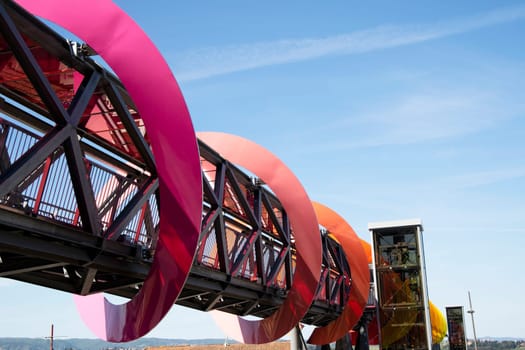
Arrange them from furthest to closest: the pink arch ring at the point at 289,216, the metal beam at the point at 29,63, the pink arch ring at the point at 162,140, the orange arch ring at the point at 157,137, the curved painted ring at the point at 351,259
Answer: the curved painted ring at the point at 351,259, the pink arch ring at the point at 289,216, the pink arch ring at the point at 162,140, the orange arch ring at the point at 157,137, the metal beam at the point at 29,63

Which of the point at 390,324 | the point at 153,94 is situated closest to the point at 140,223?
the point at 153,94

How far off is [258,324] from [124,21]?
12.6 m

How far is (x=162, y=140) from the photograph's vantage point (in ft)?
32.0

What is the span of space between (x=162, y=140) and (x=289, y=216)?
9282mm

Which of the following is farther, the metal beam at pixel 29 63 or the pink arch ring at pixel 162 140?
the pink arch ring at pixel 162 140

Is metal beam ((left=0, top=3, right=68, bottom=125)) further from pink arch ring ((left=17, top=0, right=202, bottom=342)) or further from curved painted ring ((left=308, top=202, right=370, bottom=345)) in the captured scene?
curved painted ring ((left=308, top=202, right=370, bottom=345))

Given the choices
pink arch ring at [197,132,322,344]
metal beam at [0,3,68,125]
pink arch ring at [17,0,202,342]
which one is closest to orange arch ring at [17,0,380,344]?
pink arch ring at [17,0,202,342]

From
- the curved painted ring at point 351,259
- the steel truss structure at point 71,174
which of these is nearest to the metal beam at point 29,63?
the steel truss structure at point 71,174

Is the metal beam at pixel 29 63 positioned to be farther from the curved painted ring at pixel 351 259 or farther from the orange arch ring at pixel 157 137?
the curved painted ring at pixel 351 259

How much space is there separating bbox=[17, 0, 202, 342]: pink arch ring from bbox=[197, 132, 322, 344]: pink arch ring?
26.6ft

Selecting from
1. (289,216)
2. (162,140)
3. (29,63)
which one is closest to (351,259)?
(289,216)

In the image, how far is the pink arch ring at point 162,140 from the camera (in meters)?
9.27

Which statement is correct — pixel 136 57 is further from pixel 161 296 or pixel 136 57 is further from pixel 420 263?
pixel 420 263

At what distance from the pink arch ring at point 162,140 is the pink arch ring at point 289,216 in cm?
811
